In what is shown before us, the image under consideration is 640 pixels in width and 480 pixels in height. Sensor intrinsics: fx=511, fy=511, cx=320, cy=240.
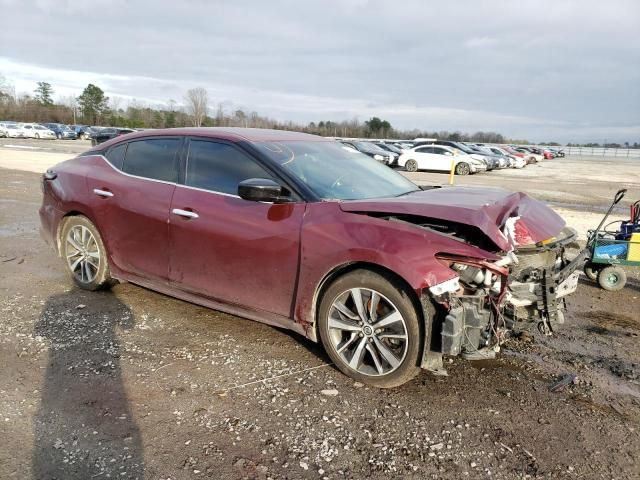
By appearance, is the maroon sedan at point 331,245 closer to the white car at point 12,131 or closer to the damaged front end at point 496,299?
the damaged front end at point 496,299

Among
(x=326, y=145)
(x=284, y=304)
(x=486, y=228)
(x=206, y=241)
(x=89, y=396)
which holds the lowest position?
(x=89, y=396)

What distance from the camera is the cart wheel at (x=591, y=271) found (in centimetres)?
612

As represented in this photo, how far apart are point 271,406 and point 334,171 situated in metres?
1.95

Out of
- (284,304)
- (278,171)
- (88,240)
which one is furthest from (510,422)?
(88,240)

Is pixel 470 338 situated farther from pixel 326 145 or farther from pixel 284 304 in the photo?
pixel 326 145

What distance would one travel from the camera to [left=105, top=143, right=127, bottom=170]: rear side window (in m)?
4.88

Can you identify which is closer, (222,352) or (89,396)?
(89,396)

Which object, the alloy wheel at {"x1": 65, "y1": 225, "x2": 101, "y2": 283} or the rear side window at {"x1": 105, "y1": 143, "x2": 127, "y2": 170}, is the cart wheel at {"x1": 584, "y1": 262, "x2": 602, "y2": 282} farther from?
the alloy wheel at {"x1": 65, "y1": 225, "x2": 101, "y2": 283}

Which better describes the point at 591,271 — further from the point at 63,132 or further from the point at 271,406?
the point at 63,132

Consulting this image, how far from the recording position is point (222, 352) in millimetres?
3912

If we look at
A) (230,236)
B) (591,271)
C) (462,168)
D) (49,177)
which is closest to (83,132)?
(462,168)

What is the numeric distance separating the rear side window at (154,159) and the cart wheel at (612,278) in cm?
492

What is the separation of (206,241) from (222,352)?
87 centimetres

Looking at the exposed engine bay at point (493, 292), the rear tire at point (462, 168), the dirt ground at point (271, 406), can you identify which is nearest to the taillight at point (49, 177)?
the dirt ground at point (271, 406)
